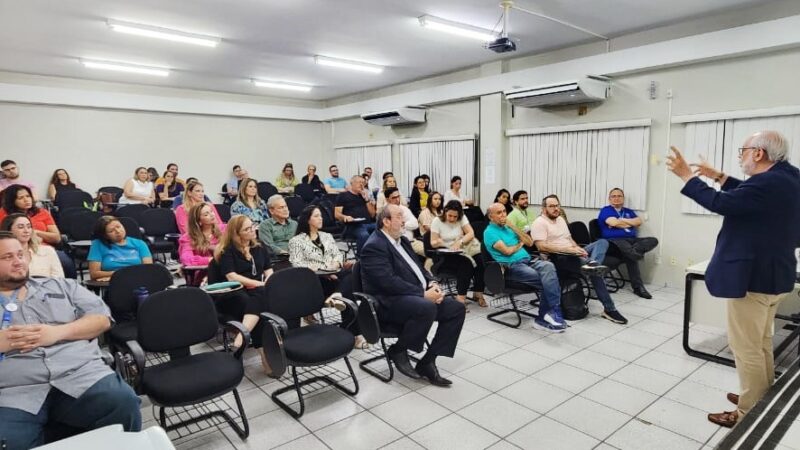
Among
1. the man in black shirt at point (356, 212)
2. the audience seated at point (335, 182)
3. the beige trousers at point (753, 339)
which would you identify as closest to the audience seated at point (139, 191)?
the audience seated at point (335, 182)

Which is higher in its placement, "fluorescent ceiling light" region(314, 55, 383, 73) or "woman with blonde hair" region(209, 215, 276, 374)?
"fluorescent ceiling light" region(314, 55, 383, 73)

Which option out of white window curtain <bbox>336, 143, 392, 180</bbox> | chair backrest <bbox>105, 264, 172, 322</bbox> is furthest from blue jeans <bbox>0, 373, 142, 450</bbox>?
white window curtain <bbox>336, 143, 392, 180</bbox>

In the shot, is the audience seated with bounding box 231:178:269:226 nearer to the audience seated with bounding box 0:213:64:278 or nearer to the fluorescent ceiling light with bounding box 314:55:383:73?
the audience seated with bounding box 0:213:64:278

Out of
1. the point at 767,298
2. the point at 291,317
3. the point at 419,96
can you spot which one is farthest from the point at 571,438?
the point at 419,96

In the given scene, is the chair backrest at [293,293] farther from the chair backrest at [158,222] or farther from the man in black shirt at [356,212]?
the chair backrest at [158,222]

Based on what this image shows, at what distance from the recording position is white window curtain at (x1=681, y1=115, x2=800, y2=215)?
178 inches

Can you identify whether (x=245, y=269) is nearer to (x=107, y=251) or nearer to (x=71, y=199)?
(x=107, y=251)

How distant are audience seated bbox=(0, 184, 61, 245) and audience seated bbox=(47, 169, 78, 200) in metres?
3.52

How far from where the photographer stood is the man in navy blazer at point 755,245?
7.36ft

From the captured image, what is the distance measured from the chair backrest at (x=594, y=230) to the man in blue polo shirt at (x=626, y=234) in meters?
0.03

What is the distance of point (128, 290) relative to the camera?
3.07m

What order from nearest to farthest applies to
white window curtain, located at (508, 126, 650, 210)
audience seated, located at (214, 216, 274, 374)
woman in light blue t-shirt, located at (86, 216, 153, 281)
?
audience seated, located at (214, 216, 274, 374) → woman in light blue t-shirt, located at (86, 216, 153, 281) → white window curtain, located at (508, 126, 650, 210)

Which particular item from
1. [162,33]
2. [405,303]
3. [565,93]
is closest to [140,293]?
[405,303]

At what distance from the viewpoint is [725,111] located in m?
4.89
